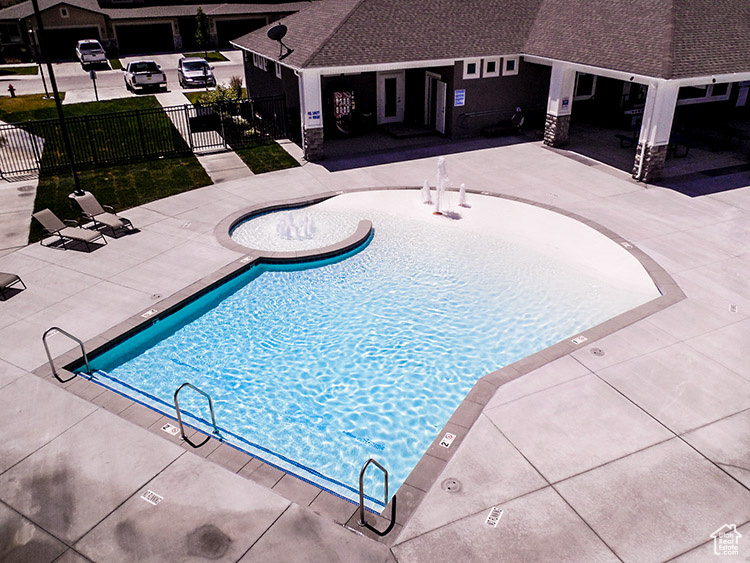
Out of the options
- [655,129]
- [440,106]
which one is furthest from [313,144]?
[655,129]

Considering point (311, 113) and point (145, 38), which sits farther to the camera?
point (145, 38)

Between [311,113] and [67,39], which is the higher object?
[67,39]

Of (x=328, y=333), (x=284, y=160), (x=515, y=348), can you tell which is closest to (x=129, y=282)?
(x=328, y=333)

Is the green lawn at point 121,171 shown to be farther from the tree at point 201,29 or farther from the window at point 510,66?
the tree at point 201,29

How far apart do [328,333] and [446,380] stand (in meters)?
2.79

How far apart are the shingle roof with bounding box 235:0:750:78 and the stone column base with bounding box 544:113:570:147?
2365 millimetres

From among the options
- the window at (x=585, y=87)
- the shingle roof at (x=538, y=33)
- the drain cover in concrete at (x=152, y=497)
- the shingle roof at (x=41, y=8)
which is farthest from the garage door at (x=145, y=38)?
the drain cover in concrete at (x=152, y=497)

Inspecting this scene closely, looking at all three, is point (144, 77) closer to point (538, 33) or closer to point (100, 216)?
point (100, 216)

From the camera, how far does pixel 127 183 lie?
19.9m

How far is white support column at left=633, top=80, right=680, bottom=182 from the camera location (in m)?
18.3

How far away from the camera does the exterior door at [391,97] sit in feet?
84.3

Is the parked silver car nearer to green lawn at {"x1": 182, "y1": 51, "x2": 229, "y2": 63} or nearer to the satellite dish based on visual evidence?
green lawn at {"x1": 182, "y1": 51, "x2": 229, "y2": 63}

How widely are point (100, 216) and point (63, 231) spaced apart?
104 centimetres

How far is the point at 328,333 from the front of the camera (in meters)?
12.0
